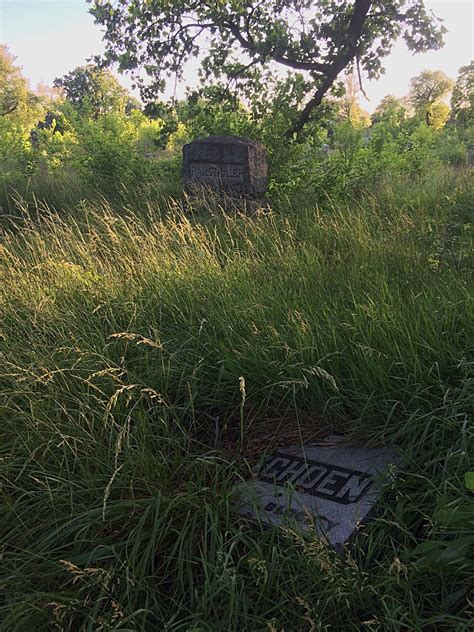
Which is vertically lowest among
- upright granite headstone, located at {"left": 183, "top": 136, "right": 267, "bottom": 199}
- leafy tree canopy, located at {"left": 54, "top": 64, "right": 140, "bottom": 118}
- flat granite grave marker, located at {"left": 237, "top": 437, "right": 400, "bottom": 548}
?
flat granite grave marker, located at {"left": 237, "top": 437, "right": 400, "bottom": 548}

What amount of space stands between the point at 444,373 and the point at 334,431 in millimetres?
556

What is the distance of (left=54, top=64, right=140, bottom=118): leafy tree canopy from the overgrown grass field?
243 inches

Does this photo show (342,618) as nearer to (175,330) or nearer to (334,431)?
(334,431)

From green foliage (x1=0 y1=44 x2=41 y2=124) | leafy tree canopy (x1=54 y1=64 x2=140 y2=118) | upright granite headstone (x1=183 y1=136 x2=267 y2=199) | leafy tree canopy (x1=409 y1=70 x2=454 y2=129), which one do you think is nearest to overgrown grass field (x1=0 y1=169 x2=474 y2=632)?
upright granite headstone (x1=183 y1=136 x2=267 y2=199)

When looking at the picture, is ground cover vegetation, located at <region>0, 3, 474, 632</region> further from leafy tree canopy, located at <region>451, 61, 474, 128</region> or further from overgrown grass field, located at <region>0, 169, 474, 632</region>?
leafy tree canopy, located at <region>451, 61, 474, 128</region>

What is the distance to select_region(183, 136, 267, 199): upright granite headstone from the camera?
19.6 ft

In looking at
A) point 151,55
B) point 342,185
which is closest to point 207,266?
point 342,185

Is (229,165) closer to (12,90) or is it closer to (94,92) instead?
(94,92)

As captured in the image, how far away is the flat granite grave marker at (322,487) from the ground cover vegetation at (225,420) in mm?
63

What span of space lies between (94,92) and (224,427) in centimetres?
3014

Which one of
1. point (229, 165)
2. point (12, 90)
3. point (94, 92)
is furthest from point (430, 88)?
point (229, 165)

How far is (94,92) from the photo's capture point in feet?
92.5

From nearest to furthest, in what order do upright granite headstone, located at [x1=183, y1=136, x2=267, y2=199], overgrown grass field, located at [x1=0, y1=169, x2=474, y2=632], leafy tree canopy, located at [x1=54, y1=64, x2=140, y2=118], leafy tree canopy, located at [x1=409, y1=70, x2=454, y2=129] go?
overgrown grass field, located at [x1=0, y1=169, x2=474, y2=632], upright granite headstone, located at [x1=183, y1=136, x2=267, y2=199], leafy tree canopy, located at [x1=54, y1=64, x2=140, y2=118], leafy tree canopy, located at [x1=409, y1=70, x2=454, y2=129]

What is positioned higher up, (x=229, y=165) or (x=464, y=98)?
(x=229, y=165)
